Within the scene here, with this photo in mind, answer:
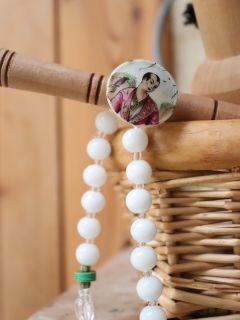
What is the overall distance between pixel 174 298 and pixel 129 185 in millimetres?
94

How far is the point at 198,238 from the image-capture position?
0.34 m

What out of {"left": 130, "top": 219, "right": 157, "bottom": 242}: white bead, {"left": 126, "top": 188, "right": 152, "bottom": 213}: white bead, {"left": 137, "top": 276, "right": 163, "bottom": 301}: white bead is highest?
{"left": 126, "top": 188, "right": 152, "bottom": 213}: white bead

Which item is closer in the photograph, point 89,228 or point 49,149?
point 89,228

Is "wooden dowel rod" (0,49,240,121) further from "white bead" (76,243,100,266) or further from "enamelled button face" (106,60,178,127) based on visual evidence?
"white bead" (76,243,100,266)

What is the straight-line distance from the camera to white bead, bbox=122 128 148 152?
33 centimetres

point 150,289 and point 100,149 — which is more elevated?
point 100,149

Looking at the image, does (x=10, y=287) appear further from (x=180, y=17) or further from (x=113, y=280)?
(x=180, y=17)

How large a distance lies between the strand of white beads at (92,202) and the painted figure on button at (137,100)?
0.23ft

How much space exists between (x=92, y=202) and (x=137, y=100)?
0.12 m

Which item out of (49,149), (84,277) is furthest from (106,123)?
(49,149)

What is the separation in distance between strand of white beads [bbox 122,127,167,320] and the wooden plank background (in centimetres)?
44

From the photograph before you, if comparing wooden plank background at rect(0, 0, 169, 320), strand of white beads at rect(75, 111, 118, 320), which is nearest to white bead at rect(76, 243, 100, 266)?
strand of white beads at rect(75, 111, 118, 320)

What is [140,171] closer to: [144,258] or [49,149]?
[144,258]

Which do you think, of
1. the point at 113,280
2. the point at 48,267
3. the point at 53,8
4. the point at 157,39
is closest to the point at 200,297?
the point at 113,280
